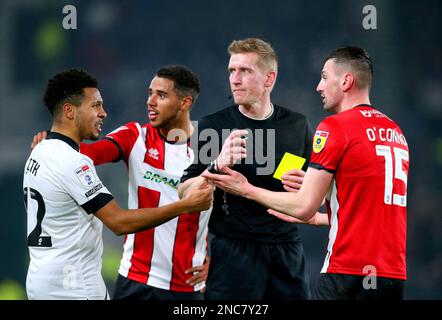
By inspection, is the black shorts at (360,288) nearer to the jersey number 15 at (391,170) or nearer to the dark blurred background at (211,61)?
the jersey number 15 at (391,170)

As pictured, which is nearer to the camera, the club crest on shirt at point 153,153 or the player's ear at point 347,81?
the player's ear at point 347,81

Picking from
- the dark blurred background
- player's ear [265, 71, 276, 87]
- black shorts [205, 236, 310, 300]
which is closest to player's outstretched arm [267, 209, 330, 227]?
black shorts [205, 236, 310, 300]

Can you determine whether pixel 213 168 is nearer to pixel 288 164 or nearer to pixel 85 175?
pixel 288 164

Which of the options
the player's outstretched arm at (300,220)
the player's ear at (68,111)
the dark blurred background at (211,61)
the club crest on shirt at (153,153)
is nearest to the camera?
the player's ear at (68,111)

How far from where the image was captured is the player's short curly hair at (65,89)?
3.86 meters

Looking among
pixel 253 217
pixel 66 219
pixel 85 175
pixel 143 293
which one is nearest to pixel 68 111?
pixel 85 175

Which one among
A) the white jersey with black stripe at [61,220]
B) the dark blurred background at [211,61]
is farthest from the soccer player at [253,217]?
the dark blurred background at [211,61]

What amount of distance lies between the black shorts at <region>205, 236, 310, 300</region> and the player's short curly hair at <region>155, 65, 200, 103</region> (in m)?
1.34

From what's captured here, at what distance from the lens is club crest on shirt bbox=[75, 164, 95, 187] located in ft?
11.9

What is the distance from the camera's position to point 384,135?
3623mm

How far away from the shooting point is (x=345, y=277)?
3.56m

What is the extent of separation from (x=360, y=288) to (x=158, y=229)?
5.63ft

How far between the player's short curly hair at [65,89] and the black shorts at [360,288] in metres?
1.74
